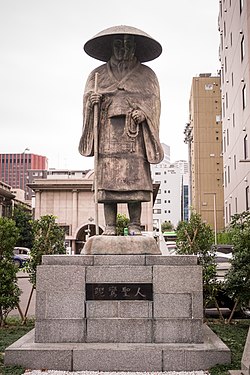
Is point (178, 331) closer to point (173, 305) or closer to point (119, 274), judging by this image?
point (173, 305)

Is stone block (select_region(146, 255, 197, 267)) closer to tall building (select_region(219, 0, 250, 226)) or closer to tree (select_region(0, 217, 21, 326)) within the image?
tree (select_region(0, 217, 21, 326))

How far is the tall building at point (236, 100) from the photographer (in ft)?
88.9

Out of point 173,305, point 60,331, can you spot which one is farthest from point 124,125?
point 60,331

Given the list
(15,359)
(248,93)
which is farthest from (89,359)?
(248,93)

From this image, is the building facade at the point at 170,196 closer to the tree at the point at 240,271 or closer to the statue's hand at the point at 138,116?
the tree at the point at 240,271

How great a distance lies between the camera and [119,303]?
7016 mm

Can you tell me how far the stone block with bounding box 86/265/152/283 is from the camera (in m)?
→ 7.07

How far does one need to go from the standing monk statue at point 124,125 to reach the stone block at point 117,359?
2.07m

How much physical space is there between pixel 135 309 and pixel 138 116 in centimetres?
305

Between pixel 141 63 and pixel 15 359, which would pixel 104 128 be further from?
pixel 15 359

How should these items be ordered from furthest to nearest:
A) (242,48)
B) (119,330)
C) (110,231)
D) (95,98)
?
(242,48) < (110,231) < (95,98) < (119,330)

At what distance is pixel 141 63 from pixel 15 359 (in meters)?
5.24

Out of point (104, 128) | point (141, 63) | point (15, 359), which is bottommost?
point (15, 359)

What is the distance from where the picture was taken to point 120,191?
7.95 meters
